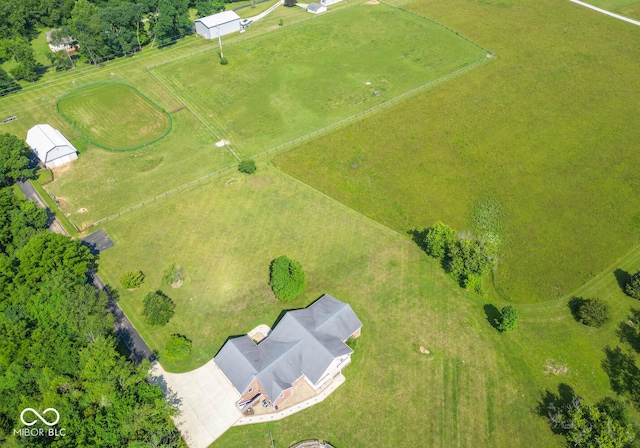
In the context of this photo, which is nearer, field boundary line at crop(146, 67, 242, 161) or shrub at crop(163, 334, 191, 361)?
shrub at crop(163, 334, 191, 361)

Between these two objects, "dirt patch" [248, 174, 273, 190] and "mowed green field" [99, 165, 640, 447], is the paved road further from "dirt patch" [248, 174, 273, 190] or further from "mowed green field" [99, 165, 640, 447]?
"dirt patch" [248, 174, 273, 190]

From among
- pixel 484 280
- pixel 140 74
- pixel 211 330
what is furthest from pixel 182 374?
pixel 140 74

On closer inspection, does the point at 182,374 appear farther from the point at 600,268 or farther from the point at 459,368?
the point at 600,268

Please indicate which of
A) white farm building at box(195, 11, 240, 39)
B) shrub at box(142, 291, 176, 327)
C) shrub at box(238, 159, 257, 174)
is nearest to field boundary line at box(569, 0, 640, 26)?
white farm building at box(195, 11, 240, 39)

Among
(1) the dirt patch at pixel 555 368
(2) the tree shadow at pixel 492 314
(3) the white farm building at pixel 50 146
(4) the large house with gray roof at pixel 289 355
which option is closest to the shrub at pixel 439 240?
(2) the tree shadow at pixel 492 314

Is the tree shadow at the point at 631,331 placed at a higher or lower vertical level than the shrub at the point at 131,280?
higher

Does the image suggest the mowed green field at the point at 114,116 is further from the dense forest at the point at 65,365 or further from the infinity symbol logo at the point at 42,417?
the infinity symbol logo at the point at 42,417

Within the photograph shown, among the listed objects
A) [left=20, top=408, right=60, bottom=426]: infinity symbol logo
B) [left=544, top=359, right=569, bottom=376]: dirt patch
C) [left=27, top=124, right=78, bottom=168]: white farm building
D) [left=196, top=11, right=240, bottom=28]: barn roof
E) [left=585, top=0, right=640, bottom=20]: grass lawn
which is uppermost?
[left=585, top=0, right=640, bottom=20]: grass lawn
